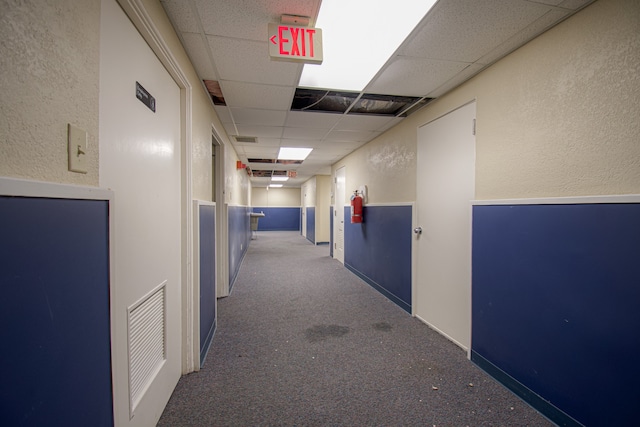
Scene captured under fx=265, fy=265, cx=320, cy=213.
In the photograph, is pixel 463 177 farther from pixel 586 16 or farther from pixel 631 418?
pixel 631 418

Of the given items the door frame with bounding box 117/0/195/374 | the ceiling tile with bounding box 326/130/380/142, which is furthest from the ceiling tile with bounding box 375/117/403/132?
the door frame with bounding box 117/0/195/374

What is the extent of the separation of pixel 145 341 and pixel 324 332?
1599 millimetres

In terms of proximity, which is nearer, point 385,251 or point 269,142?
point 385,251

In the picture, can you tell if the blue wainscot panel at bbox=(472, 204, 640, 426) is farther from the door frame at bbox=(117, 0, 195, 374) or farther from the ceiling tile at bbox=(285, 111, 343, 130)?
the door frame at bbox=(117, 0, 195, 374)

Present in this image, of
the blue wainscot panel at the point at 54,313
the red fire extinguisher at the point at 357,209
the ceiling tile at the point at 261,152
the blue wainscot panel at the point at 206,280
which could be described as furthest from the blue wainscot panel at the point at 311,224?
the blue wainscot panel at the point at 54,313

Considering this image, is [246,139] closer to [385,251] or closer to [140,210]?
[385,251]

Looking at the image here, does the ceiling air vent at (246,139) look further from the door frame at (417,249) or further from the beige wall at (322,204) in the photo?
the beige wall at (322,204)

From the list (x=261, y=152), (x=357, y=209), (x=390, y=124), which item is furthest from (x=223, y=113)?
(x=357, y=209)

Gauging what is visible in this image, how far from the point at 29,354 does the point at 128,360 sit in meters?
0.59

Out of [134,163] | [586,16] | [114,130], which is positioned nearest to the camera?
[114,130]

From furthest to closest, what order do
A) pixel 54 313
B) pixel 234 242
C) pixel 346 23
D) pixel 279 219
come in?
pixel 279 219
pixel 234 242
pixel 346 23
pixel 54 313

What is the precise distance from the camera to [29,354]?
602 millimetres

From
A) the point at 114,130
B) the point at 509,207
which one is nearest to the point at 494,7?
the point at 509,207

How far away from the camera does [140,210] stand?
3.98 ft
